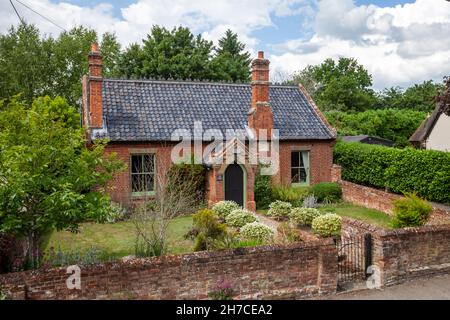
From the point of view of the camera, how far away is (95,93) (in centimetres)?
1928

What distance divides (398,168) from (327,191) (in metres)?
3.76

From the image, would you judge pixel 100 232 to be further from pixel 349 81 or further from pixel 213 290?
pixel 349 81

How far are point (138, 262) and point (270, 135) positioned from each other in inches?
559

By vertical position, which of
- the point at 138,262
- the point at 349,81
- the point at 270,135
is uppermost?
the point at 349,81

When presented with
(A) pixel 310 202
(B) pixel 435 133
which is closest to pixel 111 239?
(A) pixel 310 202

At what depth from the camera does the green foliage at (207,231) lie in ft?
38.2

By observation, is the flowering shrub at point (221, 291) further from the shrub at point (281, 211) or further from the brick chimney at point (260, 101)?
the brick chimney at point (260, 101)

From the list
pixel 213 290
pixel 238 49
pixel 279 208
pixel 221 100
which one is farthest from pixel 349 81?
pixel 213 290

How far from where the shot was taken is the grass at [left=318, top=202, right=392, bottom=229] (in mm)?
17391

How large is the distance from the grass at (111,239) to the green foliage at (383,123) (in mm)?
27476

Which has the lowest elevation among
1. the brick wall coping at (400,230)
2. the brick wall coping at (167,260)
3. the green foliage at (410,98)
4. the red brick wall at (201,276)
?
the red brick wall at (201,276)

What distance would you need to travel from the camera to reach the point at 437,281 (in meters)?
10.7

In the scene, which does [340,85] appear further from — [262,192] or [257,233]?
[257,233]

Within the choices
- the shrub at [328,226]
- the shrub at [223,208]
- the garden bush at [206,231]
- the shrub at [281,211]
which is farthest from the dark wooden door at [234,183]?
the shrub at [328,226]
